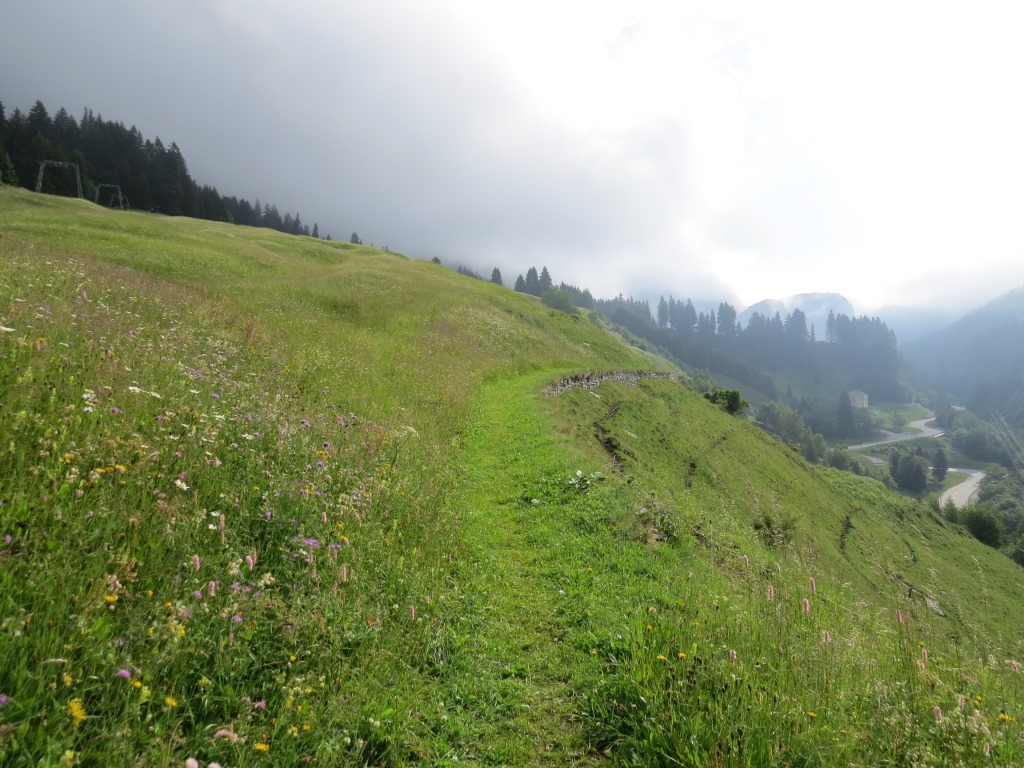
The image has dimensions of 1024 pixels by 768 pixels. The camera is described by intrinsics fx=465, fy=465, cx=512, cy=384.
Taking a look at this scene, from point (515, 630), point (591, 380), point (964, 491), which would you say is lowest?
point (964, 491)

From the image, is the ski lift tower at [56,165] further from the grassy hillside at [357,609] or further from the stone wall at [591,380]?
the grassy hillside at [357,609]

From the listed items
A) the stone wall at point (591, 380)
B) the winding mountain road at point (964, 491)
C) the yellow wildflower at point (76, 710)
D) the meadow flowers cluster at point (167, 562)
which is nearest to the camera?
the yellow wildflower at point (76, 710)

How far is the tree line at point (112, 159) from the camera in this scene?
81875 millimetres

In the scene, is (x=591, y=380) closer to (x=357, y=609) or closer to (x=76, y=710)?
(x=357, y=609)

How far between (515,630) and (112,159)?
447ft

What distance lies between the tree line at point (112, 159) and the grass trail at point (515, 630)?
108 m

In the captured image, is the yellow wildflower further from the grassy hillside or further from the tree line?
the tree line

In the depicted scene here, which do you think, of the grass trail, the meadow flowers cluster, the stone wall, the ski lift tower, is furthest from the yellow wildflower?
the ski lift tower

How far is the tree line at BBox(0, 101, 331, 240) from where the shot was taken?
81875 mm

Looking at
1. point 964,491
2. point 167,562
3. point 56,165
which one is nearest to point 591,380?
point 167,562

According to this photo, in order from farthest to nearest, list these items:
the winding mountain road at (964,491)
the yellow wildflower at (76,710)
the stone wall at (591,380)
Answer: the winding mountain road at (964,491) < the stone wall at (591,380) < the yellow wildflower at (76,710)

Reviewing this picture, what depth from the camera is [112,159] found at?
99312 millimetres

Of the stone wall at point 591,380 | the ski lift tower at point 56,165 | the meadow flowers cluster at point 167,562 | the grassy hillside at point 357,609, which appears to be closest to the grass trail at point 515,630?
the grassy hillside at point 357,609

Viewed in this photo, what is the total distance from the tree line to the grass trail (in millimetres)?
108316
